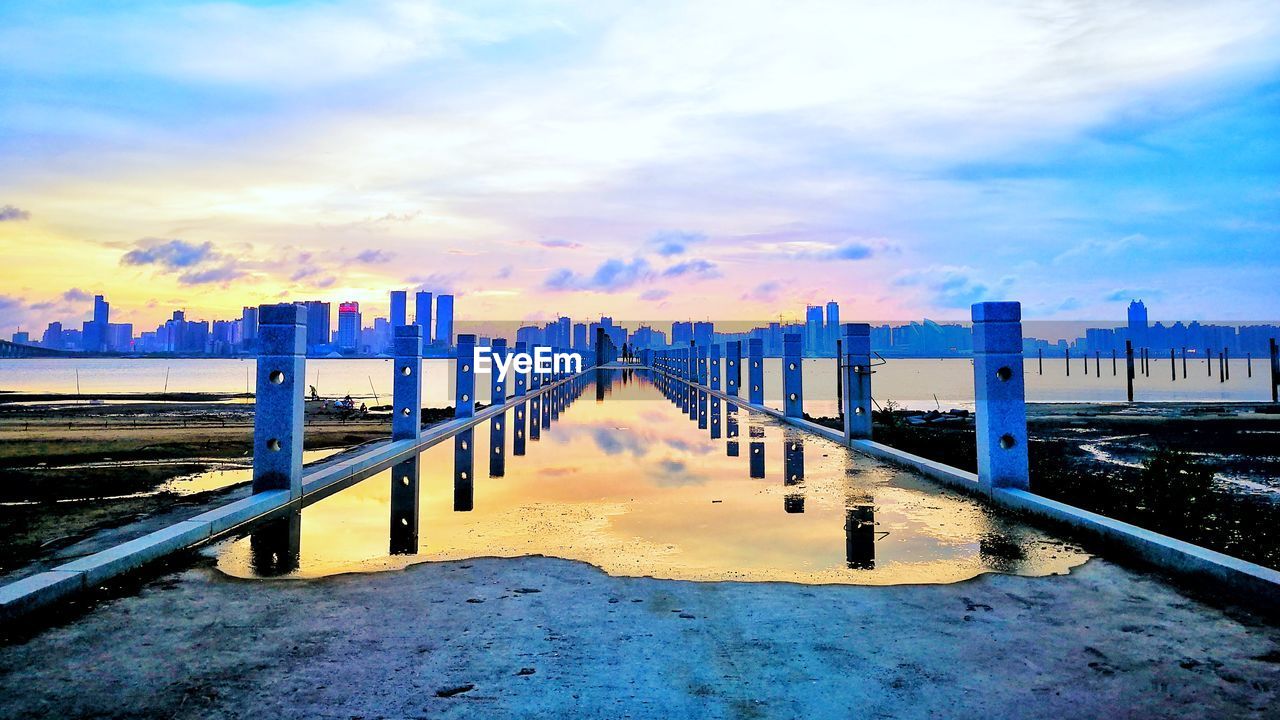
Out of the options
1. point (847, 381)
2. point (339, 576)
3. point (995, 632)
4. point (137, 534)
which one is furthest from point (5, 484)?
point (847, 381)

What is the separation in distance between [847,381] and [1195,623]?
8997 millimetres

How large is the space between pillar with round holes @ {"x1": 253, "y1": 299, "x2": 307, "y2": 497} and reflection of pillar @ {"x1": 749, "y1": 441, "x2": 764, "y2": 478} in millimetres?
5536

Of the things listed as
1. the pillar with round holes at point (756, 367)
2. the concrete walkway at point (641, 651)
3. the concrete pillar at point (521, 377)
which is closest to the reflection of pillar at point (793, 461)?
the concrete walkway at point (641, 651)

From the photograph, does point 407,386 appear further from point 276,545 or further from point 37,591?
point 37,591

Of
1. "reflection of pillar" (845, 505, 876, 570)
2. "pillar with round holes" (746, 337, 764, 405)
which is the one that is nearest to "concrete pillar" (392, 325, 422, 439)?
"reflection of pillar" (845, 505, 876, 570)

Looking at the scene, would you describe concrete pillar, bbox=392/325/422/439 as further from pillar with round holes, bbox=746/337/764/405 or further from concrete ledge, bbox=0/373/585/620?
pillar with round holes, bbox=746/337/764/405

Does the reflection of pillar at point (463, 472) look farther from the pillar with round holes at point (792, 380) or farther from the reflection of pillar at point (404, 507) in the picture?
the pillar with round holes at point (792, 380)

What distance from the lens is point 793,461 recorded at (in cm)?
1152

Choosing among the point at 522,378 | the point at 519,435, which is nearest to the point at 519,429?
the point at 519,435

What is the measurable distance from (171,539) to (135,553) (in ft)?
1.49

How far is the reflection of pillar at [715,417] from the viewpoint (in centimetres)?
1582

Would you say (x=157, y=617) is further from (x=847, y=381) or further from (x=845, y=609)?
(x=847, y=381)

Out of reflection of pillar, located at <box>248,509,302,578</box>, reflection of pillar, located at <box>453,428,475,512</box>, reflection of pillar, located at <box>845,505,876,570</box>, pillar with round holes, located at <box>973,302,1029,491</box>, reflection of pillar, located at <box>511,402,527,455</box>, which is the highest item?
pillar with round holes, located at <box>973,302,1029,491</box>

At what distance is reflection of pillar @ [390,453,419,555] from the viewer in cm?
620
